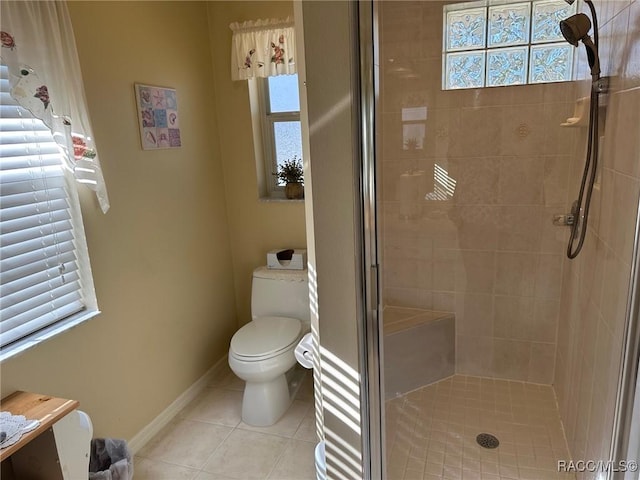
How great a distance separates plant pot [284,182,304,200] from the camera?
2.86 metres

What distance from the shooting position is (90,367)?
6.50ft

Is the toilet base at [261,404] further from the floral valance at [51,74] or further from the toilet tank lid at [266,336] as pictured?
the floral valance at [51,74]

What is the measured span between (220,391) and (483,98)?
2.28 m

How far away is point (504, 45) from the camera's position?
2.33m

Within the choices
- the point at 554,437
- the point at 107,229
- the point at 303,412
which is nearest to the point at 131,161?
the point at 107,229

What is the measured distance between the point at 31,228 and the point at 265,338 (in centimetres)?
124

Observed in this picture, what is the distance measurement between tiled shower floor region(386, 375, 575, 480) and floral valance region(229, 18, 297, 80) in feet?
6.30

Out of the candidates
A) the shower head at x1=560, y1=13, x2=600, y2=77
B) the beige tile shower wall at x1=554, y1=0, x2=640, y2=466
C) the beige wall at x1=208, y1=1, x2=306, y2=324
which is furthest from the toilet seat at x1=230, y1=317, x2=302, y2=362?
the shower head at x1=560, y1=13, x2=600, y2=77

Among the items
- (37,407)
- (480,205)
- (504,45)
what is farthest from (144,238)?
(504,45)

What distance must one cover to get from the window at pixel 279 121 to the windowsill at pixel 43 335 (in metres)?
1.45

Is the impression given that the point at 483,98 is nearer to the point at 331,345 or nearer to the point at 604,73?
the point at 604,73

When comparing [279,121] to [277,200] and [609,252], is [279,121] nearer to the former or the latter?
[277,200]

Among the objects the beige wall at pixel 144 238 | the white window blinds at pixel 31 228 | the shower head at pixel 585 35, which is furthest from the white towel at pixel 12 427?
the shower head at pixel 585 35

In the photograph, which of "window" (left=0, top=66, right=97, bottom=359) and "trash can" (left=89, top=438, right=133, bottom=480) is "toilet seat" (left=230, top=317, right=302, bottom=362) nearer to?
"trash can" (left=89, top=438, right=133, bottom=480)
